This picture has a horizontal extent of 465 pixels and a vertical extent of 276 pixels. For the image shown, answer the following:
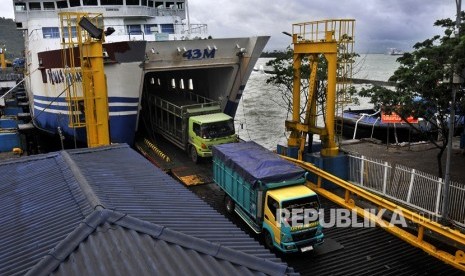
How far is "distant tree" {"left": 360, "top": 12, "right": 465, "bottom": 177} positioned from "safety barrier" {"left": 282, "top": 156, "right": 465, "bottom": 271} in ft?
11.9

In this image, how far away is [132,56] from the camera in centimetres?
1842

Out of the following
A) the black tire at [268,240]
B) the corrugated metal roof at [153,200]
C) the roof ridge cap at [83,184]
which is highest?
the roof ridge cap at [83,184]

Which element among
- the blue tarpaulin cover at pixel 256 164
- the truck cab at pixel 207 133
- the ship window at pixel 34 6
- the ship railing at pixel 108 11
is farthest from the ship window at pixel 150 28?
the blue tarpaulin cover at pixel 256 164

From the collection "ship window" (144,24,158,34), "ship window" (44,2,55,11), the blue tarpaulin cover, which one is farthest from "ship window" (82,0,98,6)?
the blue tarpaulin cover

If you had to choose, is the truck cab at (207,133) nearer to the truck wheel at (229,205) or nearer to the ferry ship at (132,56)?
the ferry ship at (132,56)

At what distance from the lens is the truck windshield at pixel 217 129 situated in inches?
719

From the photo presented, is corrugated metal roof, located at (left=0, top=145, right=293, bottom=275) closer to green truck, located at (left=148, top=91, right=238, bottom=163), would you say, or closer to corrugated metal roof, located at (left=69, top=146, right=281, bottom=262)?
corrugated metal roof, located at (left=69, top=146, right=281, bottom=262)

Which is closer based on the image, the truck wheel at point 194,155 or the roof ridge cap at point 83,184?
the roof ridge cap at point 83,184

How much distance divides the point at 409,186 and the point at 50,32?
20894 mm

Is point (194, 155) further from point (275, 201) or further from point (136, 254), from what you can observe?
point (136, 254)

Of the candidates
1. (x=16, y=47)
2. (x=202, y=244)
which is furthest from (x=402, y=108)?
(x=16, y=47)

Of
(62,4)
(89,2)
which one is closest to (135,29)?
(89,2)

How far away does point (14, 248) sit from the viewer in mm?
5242

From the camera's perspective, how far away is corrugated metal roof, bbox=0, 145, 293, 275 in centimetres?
521
